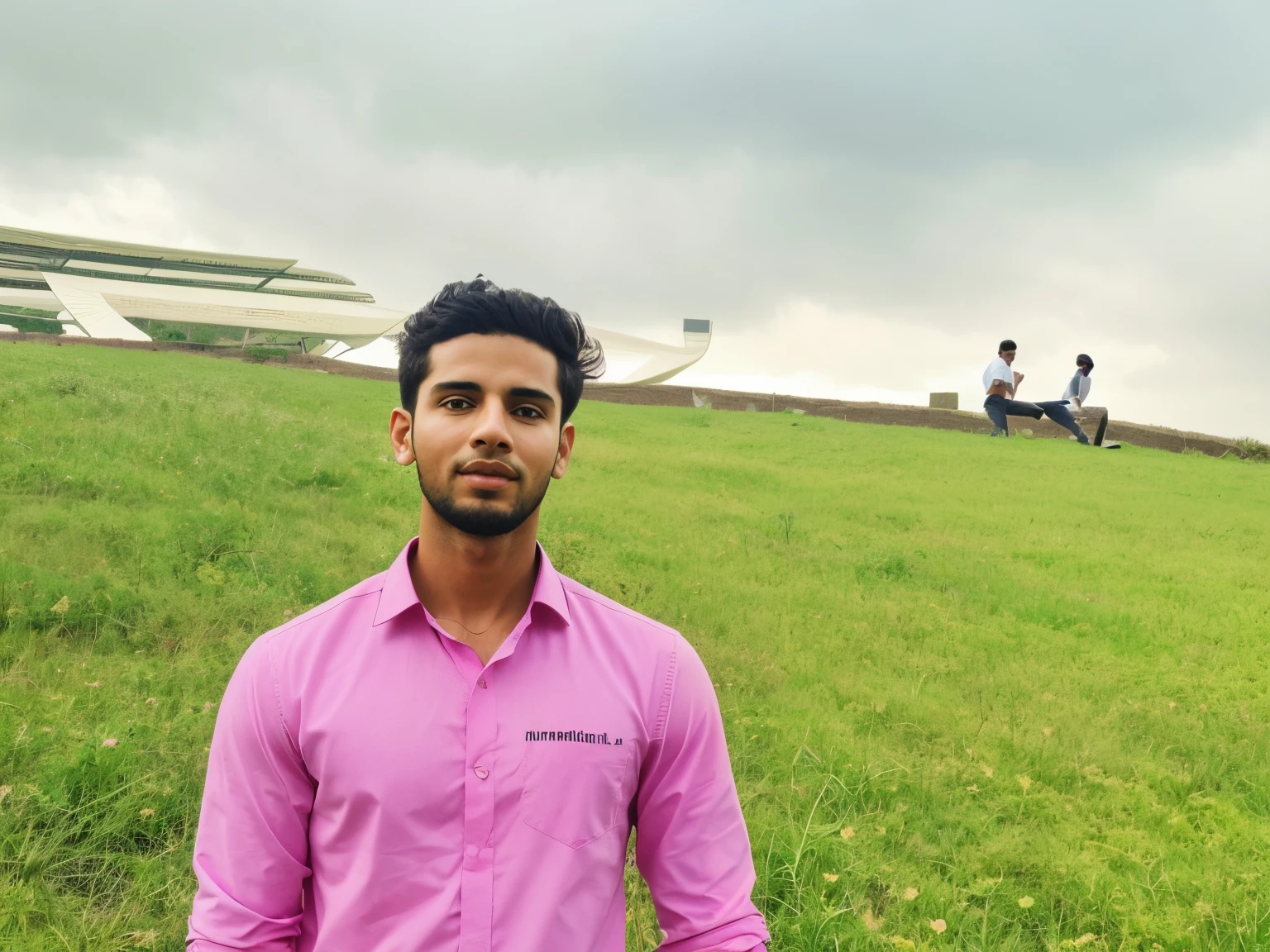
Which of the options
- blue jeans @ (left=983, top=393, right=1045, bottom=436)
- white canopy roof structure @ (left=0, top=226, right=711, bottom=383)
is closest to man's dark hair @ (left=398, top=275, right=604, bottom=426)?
blue jeans @ (left=983, top=393, right=1045, bottom=436)

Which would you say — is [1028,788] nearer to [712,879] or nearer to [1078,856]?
[1078,856]

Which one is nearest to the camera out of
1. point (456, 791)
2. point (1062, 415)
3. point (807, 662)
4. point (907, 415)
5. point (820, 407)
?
point (456, 791)

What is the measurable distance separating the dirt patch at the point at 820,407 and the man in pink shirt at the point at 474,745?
19.2 meters

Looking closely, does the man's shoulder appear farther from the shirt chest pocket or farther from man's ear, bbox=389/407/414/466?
man's ear, bbox=389/407/414/466

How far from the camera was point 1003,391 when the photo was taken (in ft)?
57.9

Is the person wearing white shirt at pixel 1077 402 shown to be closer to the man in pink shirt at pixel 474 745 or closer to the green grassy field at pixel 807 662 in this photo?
the green grassy field at pixel 807 662

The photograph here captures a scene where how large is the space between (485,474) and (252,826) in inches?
26.5

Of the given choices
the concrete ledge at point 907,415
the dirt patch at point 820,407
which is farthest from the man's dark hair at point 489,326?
the dirt patch at point 820,407

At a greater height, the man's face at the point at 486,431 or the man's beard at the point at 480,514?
the man's face at the point at 486,431

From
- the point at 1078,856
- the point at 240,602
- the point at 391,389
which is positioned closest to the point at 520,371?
the point at 1078,856

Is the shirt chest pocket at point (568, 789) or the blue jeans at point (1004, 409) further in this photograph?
the blue jeans at point (1004, 409)

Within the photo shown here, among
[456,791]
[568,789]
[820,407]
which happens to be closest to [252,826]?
[456,791]

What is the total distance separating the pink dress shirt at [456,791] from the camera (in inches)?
59.3

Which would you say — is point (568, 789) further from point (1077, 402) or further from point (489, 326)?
point (1077, 402)
